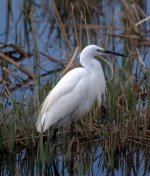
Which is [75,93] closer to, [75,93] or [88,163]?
[75,93]

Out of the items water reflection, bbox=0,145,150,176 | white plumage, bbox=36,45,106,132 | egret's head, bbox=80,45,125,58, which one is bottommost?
water reflection, bbox=0,145,150,176

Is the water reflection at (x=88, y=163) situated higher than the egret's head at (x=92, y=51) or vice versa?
the egret's head at (x=92, y=51)

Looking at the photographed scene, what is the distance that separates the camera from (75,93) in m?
6.04

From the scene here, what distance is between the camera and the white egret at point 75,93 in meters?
6.03

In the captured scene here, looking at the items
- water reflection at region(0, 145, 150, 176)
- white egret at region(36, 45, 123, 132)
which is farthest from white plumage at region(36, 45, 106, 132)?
water reflection at region(0, 145, 150, 176)

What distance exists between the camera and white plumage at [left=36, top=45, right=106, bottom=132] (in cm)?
603

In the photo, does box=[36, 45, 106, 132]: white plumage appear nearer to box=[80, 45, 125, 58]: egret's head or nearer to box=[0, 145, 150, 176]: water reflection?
box=[80, 45, 125, 58]: egret's head

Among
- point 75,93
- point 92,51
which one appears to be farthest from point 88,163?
point 92,51

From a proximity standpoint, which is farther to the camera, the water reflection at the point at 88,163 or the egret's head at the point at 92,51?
the egret's head at the point at 92,51

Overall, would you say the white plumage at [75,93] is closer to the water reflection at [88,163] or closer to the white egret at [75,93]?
the white egret at [75,93]

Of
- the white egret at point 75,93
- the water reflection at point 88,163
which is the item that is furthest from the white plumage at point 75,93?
the water reflection at point 88,163

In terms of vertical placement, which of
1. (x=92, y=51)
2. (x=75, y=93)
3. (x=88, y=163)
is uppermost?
(x=92, y=51)

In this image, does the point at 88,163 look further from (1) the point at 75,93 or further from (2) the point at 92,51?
(2) the point at 92,51

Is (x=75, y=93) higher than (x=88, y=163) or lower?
higher
